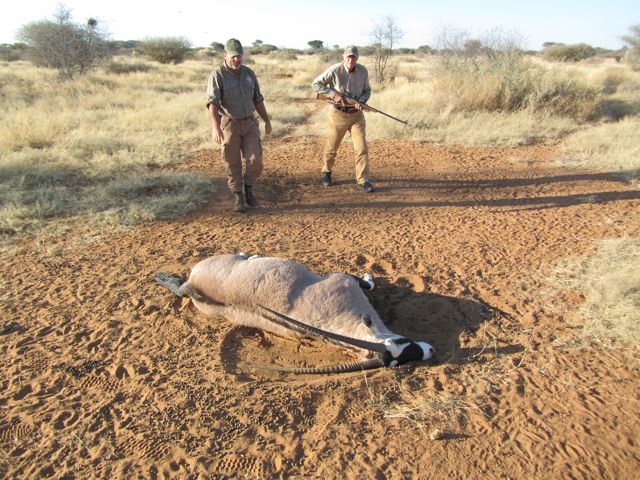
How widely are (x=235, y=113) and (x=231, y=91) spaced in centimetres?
25

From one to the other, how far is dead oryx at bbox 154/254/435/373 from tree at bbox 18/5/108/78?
1694cm

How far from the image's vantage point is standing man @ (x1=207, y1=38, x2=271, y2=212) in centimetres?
489

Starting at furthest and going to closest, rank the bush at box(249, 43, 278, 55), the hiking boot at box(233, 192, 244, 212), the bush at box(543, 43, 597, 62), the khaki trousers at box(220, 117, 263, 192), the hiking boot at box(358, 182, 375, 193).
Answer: the bush at box(249, 43, 278, 55) → the bush at box(543, 43, 597, 62) → the hiking boot at box(358, 182, 375, 193) → the hiking boot at box(233, 192, 244, 212) → the khaki trousers at box(220, 117, 263, 192)

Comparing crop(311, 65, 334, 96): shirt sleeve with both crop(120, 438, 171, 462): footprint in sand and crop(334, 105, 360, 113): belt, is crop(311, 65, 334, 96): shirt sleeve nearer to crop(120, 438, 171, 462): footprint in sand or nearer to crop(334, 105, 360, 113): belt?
crop(334, 105, 360, 113): belt

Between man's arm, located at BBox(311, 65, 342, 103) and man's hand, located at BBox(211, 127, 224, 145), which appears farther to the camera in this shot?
man's arm, located at BBox(311, 65, 342, 103)

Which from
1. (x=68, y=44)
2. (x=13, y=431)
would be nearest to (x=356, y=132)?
(x=13, y=431)

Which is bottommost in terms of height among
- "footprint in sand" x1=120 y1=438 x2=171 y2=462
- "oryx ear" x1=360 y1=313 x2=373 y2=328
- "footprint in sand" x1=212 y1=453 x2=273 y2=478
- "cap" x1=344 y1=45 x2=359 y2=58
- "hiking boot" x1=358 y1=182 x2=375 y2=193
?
"footprint in sand" x1=212 y1=453 x2=273 y2=478

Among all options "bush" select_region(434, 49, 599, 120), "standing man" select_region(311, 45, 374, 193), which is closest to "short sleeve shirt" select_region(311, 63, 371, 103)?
"standing man" select_region(311, 45, 374, 193)

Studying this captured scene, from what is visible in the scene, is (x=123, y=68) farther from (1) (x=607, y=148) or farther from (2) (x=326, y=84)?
(1) (x=607, y=148)

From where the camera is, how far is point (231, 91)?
16.3 feet

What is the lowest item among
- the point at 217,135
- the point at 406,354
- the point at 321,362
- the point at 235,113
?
the point at 321,362

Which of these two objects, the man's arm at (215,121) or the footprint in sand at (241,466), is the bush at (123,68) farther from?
the footprint in sand at (241,466)

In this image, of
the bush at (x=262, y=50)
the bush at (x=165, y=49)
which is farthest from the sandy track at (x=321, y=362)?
the bush at (x=262, y=50)

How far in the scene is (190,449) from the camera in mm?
Answer: 2488
